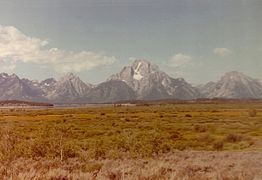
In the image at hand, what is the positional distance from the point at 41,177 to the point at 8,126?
5418mm

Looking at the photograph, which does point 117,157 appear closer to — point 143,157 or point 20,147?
point 143,157

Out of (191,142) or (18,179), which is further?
(191,142)

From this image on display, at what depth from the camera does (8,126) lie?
1322 cm

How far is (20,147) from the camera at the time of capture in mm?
15898

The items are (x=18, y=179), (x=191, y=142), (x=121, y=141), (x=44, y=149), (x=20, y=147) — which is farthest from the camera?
(x=191, y=142)

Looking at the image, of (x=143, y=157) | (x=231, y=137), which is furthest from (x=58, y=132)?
(x=231, y=137)

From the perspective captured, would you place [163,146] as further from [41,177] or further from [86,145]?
[41,177]

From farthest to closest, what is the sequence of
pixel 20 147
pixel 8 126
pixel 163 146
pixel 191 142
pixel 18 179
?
pixel 191 142, pixel 163 146, pixel 20 147, pixel 8 126, pixel 18 179

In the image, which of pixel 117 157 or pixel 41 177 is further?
pixel 117 157

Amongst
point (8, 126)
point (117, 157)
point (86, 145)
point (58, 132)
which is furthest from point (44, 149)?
point (86, 145)

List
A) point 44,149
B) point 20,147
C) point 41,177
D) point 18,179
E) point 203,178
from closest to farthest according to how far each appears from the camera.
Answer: point 18,179 < point 41,177 < point 203,178 < point 20,147 < point 44,149

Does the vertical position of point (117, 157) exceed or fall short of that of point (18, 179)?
it falls short

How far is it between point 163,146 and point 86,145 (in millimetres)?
4664

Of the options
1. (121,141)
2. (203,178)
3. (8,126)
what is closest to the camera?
(203,178)
